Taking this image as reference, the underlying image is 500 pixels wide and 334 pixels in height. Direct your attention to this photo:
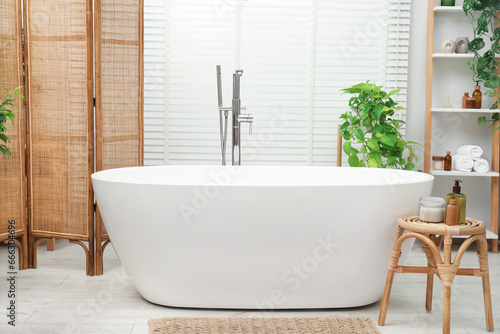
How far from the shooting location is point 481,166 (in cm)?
398

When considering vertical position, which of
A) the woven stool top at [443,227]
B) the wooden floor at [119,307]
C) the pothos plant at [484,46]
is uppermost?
the pothos plant at [484,46]

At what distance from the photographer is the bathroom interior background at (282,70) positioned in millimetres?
4164

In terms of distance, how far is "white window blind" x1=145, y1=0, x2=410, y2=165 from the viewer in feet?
13.7

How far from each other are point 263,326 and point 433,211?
896 mm

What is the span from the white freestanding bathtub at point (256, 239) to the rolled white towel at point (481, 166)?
55.0 inches

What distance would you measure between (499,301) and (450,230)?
92cm

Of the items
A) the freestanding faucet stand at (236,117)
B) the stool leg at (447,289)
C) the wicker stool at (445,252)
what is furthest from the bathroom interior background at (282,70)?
the stool leg at (447,289)

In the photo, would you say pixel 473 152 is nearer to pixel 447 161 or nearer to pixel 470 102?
pixel 447 161

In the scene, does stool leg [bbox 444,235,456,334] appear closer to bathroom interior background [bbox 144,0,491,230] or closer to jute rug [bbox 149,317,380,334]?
jute rug [bbox 149,317,380,334]

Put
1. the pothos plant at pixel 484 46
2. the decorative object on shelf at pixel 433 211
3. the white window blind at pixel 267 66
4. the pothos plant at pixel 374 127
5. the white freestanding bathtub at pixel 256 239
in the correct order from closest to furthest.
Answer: the decorative object on shelf at pixel 433 211 → the white freestanding bathtub at pixel 256 239 → the pothos plant at pixel 374 127 → the pothos plant at pixel 484 46 → the white window blind at pixel 267 66

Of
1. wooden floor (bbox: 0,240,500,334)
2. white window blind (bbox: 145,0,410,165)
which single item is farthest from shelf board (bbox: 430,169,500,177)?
wooden floor (bbox: 0,240,500,334)

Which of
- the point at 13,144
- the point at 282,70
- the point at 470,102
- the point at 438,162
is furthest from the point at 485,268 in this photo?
the point at 13,144

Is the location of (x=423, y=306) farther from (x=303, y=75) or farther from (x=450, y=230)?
(x=303, y=75)

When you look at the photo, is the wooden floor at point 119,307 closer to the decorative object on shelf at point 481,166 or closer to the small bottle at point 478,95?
the decorative object on shelf at point 481,166
